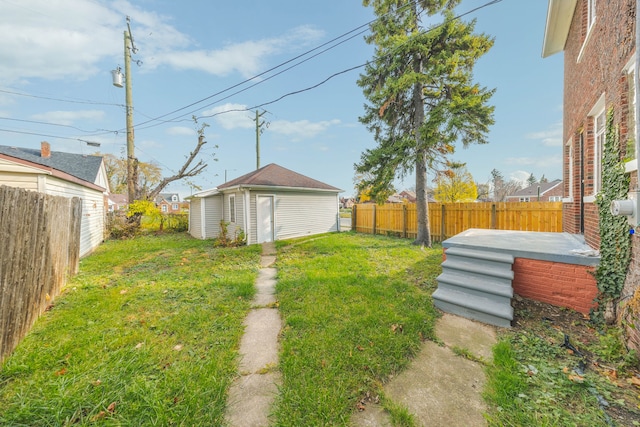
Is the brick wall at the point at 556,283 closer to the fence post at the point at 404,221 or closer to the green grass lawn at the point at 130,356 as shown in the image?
the green grass lawn at the point at 130,356

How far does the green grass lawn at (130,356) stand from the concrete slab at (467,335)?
7.97 ft

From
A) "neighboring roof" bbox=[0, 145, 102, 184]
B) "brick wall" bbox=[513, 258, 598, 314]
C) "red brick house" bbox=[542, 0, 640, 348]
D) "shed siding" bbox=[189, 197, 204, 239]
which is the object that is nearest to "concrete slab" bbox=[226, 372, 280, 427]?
"red brick house" bbox=[542, 0, 640, 348]

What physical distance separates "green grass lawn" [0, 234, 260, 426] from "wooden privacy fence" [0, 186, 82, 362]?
223 millimetres

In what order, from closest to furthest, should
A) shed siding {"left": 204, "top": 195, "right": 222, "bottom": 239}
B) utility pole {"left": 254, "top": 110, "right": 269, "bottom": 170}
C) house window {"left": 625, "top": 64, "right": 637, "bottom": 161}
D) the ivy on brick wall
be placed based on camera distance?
house window {"left": 625, "top": 64, "right": 637, "bottom": 161}, the ivy on brick wall, shed siding {"left": 204, "top": 195, "right": 222, "bottom": 239}, utility pole {"left": 254, "top": 110, "right": 269, "bottom": 170}

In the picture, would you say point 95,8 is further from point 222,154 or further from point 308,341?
point 308,341

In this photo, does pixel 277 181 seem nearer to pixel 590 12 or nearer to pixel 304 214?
pixel 304 214

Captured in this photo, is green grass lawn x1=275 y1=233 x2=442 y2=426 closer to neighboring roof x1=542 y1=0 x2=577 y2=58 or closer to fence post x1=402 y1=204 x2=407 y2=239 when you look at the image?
fence post x1=402 y1=204 x2=407 y2=239

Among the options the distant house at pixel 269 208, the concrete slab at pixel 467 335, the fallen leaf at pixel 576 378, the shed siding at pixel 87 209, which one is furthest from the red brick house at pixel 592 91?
the shed siding at pixel 87 209

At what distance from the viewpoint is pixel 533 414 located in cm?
177

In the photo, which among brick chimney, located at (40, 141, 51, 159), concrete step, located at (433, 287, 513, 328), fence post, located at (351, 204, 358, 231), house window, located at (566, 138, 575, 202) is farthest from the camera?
fence post, located at (351, 204, 358, 231)

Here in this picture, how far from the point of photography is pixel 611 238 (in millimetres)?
3000

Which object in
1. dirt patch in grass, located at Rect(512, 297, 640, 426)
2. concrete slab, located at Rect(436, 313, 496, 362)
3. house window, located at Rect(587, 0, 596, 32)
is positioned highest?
house window, located at Rect(587, 0, 596, 32)

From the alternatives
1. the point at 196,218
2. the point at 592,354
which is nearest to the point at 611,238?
the point at 592,354

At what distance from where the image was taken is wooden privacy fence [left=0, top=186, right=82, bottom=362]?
8.41 ft
